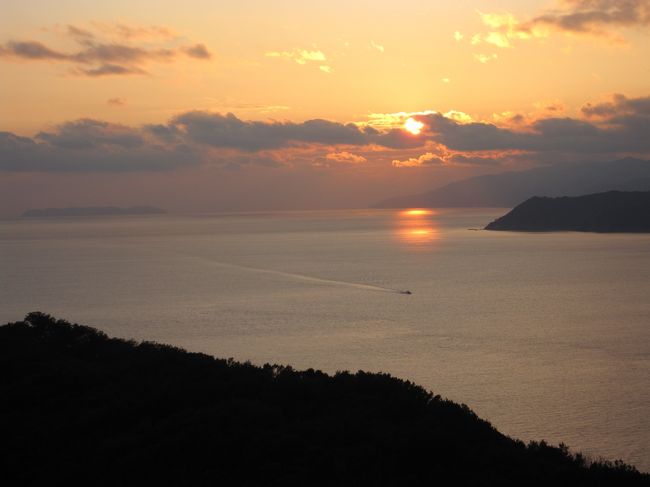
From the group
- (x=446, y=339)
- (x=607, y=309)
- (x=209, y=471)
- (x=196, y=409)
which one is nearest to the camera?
(x=209, y=471)

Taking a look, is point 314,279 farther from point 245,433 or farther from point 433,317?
point 245,433

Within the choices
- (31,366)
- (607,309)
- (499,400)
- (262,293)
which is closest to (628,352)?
(499,400)

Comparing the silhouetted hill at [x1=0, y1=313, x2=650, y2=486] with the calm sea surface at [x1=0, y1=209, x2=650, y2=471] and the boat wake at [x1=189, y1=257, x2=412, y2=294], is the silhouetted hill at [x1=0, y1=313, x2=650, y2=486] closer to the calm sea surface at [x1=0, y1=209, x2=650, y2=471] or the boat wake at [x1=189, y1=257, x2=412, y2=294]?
the calm sea surface at [x1=0, y1=209, x2=650, y2=471]

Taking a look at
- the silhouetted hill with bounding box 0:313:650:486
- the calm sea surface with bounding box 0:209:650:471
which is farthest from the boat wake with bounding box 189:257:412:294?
the silhouetted hill with bounding box 0:313:650:486

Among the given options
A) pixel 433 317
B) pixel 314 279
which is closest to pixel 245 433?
pixel 433 317

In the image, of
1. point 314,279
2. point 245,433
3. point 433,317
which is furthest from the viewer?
point 314,279

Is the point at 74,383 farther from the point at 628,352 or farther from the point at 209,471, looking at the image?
the point at 628,352

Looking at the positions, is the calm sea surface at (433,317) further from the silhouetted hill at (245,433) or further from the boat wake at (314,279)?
the silhouetted hill at (245,433)

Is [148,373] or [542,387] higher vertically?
[148,373]
